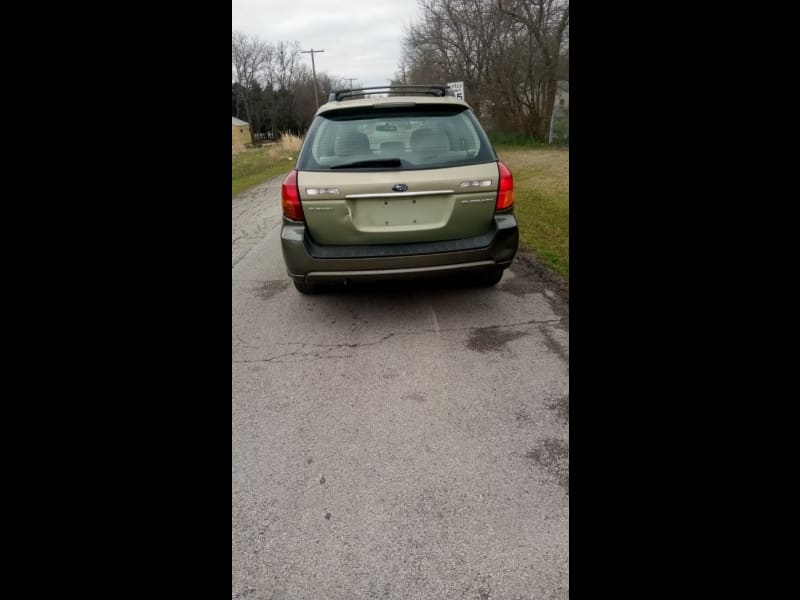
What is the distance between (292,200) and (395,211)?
0.78m

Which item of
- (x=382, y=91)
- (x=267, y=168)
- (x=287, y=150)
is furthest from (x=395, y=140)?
(x=287, y=150)

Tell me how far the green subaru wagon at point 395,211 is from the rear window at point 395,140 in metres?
0.01

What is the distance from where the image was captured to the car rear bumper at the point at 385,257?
3625 millimetres

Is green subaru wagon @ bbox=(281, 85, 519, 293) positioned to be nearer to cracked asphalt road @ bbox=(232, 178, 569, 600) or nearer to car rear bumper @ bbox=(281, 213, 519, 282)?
car rear bumper @ bbox=(281, 213, 519, 282)

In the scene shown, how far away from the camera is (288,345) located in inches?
151

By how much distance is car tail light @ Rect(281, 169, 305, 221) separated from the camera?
3637 millimetres

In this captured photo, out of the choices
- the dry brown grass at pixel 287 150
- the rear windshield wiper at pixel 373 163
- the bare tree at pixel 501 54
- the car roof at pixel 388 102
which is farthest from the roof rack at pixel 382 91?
the dry brown grass at pixel 287 150

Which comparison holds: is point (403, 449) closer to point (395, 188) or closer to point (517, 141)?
point (395, 188)

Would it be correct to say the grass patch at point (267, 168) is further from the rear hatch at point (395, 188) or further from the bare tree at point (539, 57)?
the bare tree at point (539, 57)

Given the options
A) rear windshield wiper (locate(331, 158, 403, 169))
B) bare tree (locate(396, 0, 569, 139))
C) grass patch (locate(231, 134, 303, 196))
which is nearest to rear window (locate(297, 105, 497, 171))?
rear windshield wiper (locate(331, 158, 403, 169))

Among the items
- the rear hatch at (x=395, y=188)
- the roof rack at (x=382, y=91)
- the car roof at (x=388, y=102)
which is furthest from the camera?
the roof rack at (x=382, y=91)
